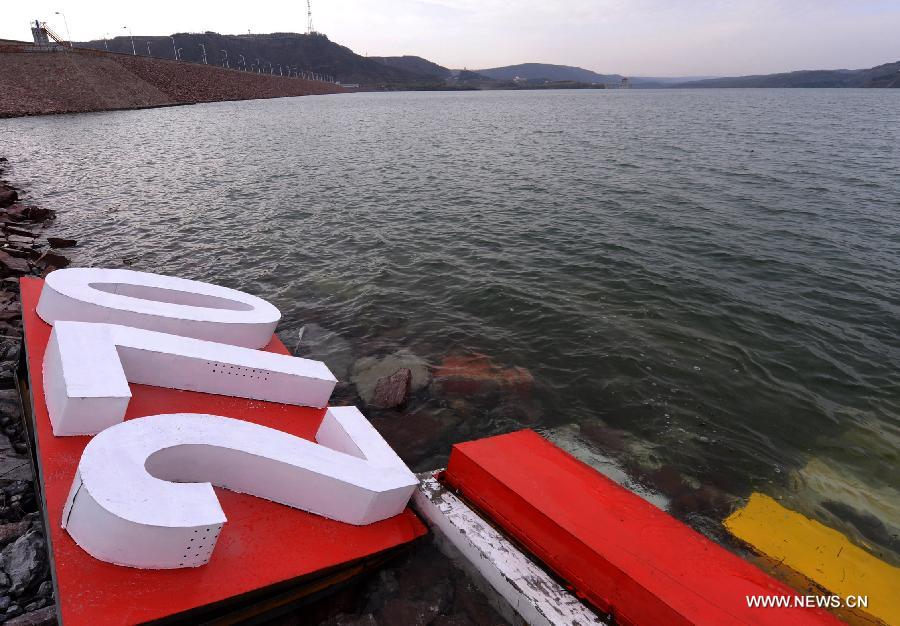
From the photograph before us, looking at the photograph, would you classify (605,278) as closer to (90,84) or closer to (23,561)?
(23,561)

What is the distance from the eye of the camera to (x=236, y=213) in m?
24.6

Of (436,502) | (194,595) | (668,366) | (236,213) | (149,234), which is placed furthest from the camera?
(236,213)

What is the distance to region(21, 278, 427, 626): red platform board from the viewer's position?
14.7 feet

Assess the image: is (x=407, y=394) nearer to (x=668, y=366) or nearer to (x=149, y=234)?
(x=668, y=366)

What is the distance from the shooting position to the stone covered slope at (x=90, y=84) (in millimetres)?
70688

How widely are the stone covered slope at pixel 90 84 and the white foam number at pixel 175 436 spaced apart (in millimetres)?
83746

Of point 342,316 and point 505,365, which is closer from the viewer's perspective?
point 505,365

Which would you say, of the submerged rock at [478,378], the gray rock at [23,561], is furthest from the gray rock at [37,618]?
the submerged rock at [478,378]

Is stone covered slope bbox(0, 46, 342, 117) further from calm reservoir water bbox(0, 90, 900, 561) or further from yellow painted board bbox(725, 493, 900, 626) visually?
yellow painted board bbox(725, 493, 900, 626)

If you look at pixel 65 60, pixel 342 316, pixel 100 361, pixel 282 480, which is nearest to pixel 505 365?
pixel 342 316

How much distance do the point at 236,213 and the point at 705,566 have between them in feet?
83.0

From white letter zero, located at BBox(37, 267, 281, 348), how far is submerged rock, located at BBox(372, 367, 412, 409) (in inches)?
104

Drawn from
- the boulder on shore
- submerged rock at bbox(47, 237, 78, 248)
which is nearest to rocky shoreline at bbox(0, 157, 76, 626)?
submerged rock at bbox(47, 237, 78, 248)

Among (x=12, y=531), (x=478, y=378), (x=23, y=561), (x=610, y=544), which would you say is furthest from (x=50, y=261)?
(x=610, y=544)
